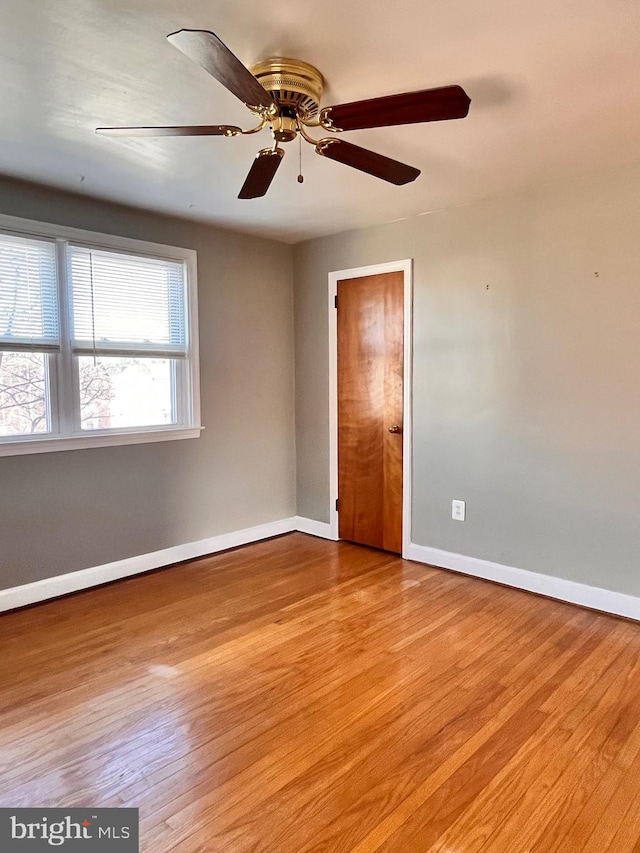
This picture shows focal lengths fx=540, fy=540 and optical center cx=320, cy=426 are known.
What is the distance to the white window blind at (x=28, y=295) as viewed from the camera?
9.86 feet

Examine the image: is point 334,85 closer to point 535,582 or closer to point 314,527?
point 535,582

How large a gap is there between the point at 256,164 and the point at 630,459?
2.40m

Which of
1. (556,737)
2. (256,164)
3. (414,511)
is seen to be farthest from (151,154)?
(556,737)

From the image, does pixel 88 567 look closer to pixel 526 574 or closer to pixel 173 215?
pixel 173 215

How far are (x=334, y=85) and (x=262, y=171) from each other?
0.41m

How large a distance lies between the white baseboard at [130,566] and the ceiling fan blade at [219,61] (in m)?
2.87

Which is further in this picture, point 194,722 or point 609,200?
point 609,200

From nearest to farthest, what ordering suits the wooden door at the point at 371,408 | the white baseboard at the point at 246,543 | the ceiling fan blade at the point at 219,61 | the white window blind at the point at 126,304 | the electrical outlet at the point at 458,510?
the ceiling fan blade at the point at 219,61, the white baseboard at the point at 246,543, the white window blind at the point at 126,304, the electrical outlet at the point at 458,510, the wooden door at the point at 371,408

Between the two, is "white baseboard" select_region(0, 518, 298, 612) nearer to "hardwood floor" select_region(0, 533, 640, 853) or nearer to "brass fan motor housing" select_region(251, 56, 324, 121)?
"hardwood floor" select_region(0, 533, 640, 853)

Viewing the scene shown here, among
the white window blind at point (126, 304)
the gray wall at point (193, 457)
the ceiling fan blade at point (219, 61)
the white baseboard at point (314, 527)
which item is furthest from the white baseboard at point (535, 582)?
the ceiling fan blade at point (219, 61)

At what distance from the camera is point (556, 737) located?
2.00 m

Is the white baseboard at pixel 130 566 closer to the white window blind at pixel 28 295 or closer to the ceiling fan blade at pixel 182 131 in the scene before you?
the white window blind at pixel 28 295

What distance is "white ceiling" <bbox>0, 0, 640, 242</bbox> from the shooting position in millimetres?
1624

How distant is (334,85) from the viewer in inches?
79.0
